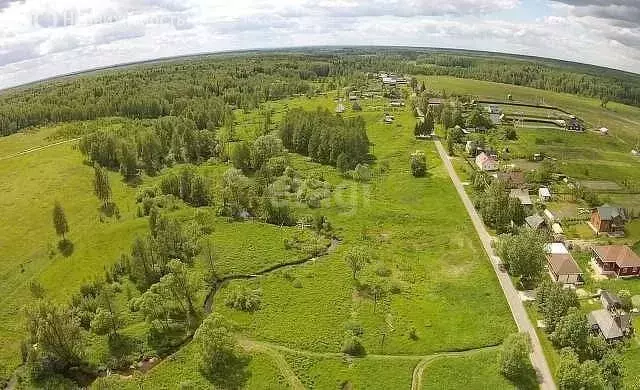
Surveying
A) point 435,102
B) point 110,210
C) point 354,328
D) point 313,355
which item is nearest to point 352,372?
point 313,355

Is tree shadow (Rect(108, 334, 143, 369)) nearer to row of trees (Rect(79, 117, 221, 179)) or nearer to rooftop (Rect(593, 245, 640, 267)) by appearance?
rooftop (Rect(593, 245, 640, 267))

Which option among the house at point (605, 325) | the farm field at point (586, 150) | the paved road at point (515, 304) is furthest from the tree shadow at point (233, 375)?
the farm field at point (586, 150)

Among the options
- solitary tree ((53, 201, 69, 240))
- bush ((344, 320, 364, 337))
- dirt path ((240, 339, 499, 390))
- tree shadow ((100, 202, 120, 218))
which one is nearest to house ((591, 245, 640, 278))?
dirt path ((240, 339, 499, 390))

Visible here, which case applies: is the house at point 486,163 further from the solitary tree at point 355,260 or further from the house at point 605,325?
the house at point 605,325

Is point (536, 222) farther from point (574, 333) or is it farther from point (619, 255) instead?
point (574, 333)

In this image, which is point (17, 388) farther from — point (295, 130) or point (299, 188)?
point (295, 130)
